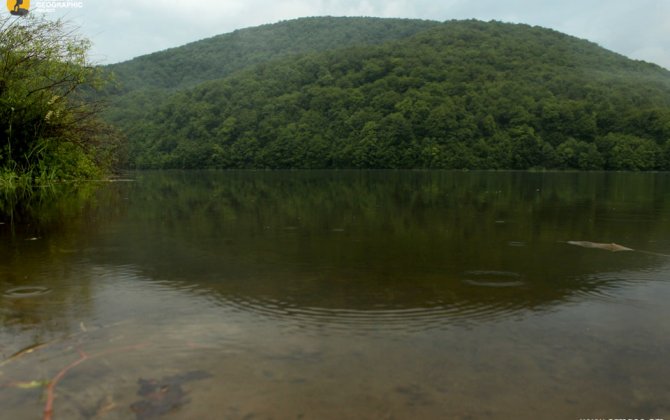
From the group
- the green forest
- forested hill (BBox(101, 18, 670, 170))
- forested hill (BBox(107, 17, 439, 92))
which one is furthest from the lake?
forested hill (BBox(107, 17, 439, 92))

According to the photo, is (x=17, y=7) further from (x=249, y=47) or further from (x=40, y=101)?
(x=249, y=47)

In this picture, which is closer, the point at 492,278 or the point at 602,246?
the point at 492,278

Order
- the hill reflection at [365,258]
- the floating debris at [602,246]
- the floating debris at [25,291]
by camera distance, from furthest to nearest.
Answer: the floating debris at [602,246]
the floating debris at [25,291]
the hill reflection at [365,258]

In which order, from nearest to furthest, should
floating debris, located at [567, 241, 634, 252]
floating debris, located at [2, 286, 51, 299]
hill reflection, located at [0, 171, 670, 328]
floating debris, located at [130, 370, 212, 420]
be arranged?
floating debris, located at [130, 370, 212, 420] < hill reflection, located at [0, 171, 670, 328] < floating debris, located at [2, 286, 51, 299] < floating debris, located at [567, 241, 634, 252]

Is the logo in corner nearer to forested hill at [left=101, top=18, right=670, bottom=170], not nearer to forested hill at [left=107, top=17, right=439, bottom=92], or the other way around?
forested hill at [left=101, top=18, right=670, bottom=170]

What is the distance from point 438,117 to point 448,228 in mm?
76325

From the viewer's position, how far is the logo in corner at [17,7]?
52.4 ft

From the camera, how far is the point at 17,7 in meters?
16.0

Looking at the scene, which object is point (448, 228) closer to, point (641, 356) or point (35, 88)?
point (641, 356)

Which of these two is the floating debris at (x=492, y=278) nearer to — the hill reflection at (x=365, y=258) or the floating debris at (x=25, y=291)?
the hill reflection at (x=365, y=258)

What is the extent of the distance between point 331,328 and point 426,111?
8237 centimetres

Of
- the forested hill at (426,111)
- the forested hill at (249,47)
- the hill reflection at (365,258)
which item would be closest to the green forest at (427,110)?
the forested hill at (426,111)

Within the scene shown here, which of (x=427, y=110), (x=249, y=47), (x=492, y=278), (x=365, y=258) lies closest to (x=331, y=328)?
(x=492, y=278)

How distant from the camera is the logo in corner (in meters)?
16.0
